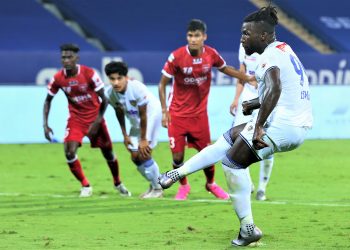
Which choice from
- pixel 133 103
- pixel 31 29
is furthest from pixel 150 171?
pixel 31 29

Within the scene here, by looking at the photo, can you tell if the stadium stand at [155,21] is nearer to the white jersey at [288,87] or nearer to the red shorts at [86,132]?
the red shorts at [86,132]

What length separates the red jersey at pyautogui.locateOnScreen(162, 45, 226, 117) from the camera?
11.5m

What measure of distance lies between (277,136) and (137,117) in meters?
4.69

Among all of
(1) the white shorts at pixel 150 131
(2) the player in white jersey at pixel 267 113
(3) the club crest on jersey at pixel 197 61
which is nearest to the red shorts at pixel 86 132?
(1) the white shorts at pixel 150 131

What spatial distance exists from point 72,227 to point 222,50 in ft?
61.3

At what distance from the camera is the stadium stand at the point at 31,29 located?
Answer: 80.6 feet

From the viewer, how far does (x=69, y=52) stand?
1199 centimetres

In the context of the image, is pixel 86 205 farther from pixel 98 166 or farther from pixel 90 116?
pixel 98 166

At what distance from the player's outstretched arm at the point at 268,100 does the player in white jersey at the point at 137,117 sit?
4280 millimetres

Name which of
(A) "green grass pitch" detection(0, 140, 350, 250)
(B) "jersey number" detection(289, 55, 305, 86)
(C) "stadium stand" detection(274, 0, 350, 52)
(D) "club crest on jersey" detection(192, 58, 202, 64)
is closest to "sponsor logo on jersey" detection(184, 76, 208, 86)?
(D) "club crest on jersey" detection(192, 58, 202, 64)

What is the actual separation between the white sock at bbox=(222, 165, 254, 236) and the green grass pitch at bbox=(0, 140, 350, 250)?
229 mm

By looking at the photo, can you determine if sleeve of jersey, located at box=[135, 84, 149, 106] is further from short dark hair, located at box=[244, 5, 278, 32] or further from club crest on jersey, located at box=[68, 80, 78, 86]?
short dark hair, located at box=[244, 5, 278, 32]

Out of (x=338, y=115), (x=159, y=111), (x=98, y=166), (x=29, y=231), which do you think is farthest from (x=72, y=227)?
(x=338, y=115)

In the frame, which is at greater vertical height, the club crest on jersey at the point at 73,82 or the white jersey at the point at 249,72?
the white jersey at the point at 249,72
